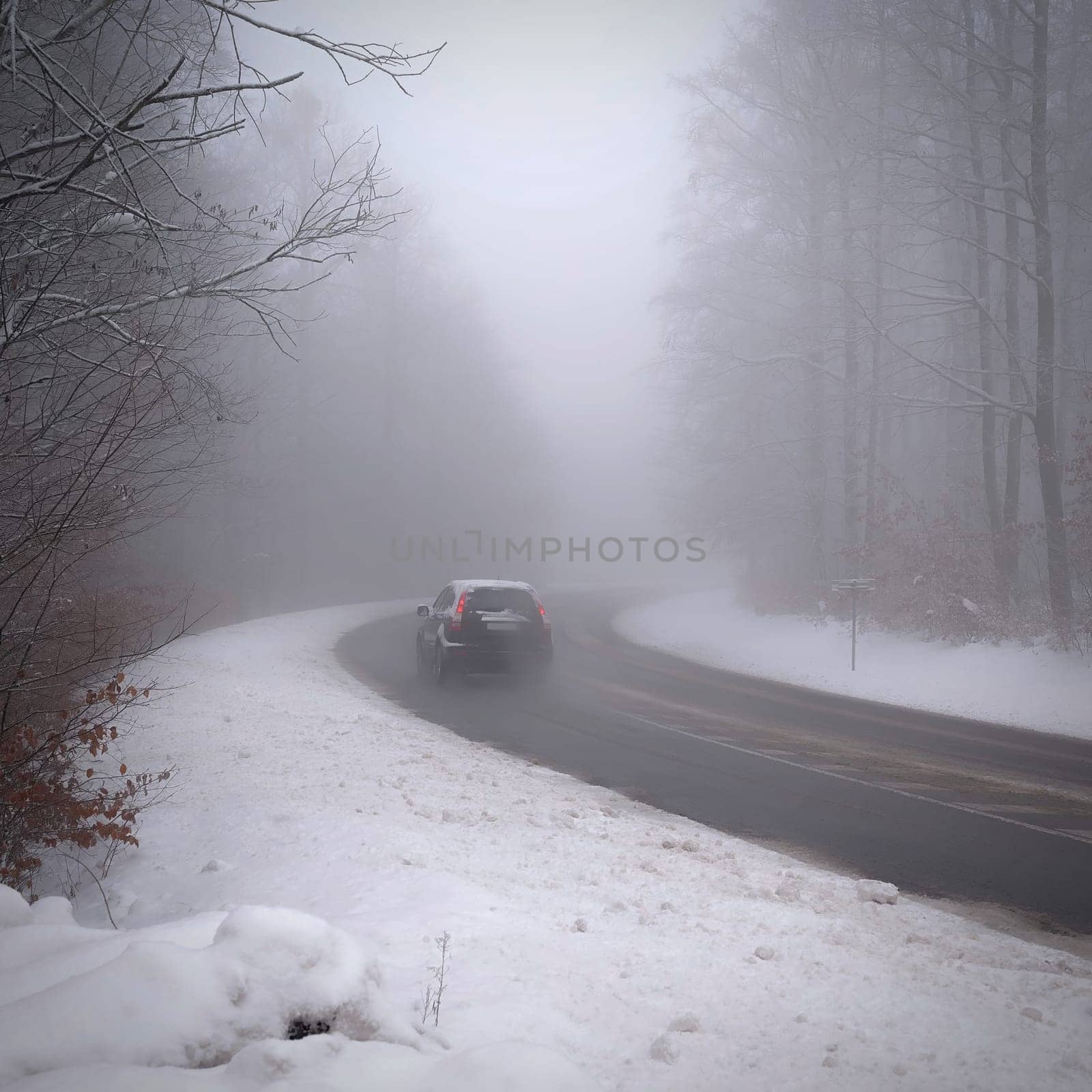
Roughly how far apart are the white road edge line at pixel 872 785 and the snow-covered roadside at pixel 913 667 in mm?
5038

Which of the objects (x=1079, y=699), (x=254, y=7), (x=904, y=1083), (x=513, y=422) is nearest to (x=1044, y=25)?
(x=1079, y=699)

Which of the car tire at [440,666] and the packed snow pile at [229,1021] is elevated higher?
the packed snow pile at [229,1021]

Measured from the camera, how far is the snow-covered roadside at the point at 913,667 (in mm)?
12281

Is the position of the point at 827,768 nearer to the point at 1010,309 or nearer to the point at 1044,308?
the point at 1044,308

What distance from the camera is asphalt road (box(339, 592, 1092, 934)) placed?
5.72m

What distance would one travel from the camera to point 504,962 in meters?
3.76

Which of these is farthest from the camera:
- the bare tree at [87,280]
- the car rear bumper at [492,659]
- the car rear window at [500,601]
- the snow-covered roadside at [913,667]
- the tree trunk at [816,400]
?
the tree trunk at [816,400]

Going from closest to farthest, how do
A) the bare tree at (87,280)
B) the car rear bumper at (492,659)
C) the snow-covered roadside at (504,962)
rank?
the snow-covered roadside at (504,962), the bare tree at (87,280), the car rear bumper at (492,659)

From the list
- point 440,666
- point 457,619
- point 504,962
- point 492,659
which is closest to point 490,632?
point 492,659

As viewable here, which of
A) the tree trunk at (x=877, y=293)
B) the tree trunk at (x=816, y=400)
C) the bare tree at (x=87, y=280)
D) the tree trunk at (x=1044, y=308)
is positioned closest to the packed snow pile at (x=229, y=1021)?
the bare tree at (x=87, y=280)

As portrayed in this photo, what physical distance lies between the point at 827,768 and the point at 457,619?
7500 millimetres

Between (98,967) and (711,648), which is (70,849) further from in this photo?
(711,648)

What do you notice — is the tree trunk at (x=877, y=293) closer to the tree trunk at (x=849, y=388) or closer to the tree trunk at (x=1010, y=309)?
the tree trunk at (x=849, y=388)

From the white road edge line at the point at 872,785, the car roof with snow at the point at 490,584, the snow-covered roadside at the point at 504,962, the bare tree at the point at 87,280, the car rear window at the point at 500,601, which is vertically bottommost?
the white road edge line at the point at 872,785
